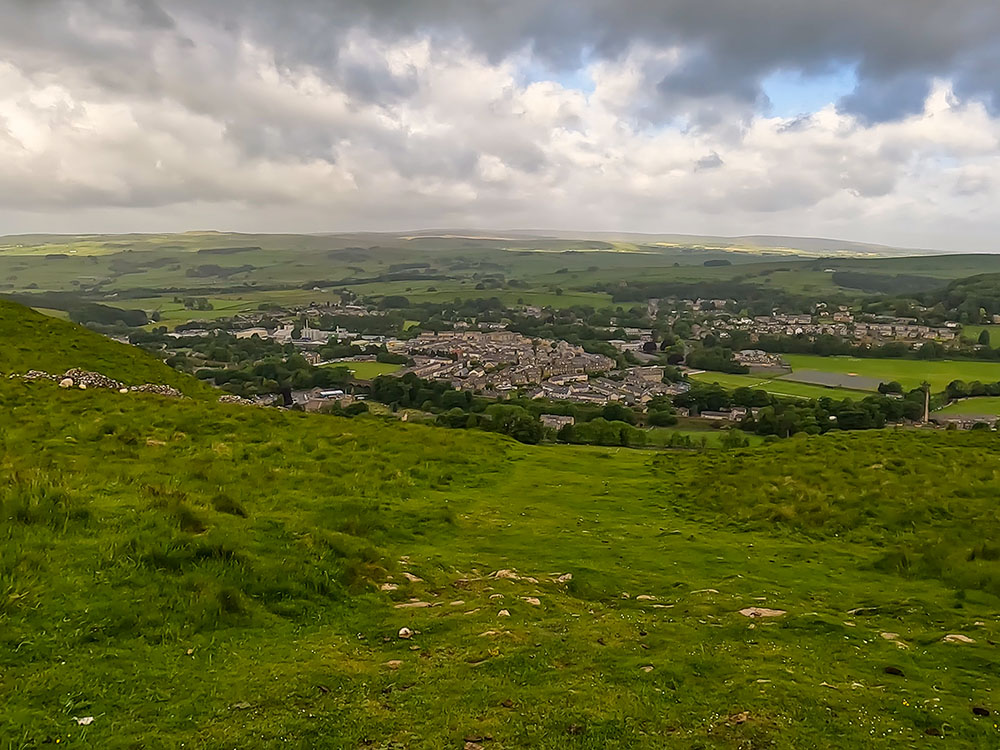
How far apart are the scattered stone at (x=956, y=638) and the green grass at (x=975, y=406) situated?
220 feet

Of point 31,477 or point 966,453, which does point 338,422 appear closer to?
point 31,477

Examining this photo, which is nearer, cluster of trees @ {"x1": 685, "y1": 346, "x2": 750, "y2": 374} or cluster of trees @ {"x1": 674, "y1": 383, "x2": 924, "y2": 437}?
cluster of trees @ {"x1": 674, "y1": 383, "x2": 924, "y2": 437}

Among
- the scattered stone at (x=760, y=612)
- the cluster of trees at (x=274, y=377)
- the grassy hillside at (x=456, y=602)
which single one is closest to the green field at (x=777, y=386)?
the cluster of trees at (x=274, y=377)

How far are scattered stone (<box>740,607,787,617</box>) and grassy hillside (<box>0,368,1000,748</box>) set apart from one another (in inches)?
10.5

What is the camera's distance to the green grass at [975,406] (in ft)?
214

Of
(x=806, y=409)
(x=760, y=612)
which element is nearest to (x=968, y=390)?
(x=806, y=409)

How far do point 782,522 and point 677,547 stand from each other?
155 inches

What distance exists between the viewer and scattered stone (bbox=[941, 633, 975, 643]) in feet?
28.4

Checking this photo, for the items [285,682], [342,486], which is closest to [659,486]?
[342,486]

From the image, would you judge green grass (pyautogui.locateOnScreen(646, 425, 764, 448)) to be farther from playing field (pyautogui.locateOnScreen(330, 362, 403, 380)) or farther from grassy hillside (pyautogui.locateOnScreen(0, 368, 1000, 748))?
playing field (pyautogui.locateOnScreen(330, 362, 403, 380))

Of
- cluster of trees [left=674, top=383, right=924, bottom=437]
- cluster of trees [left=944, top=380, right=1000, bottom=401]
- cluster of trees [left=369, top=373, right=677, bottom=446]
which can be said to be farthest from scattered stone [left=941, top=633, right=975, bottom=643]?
cluster of trees [left=944, top=380, right=1000, bottom=401]

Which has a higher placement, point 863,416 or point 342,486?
point 342,486

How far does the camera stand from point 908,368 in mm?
96312

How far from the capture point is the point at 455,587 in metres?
10.5
